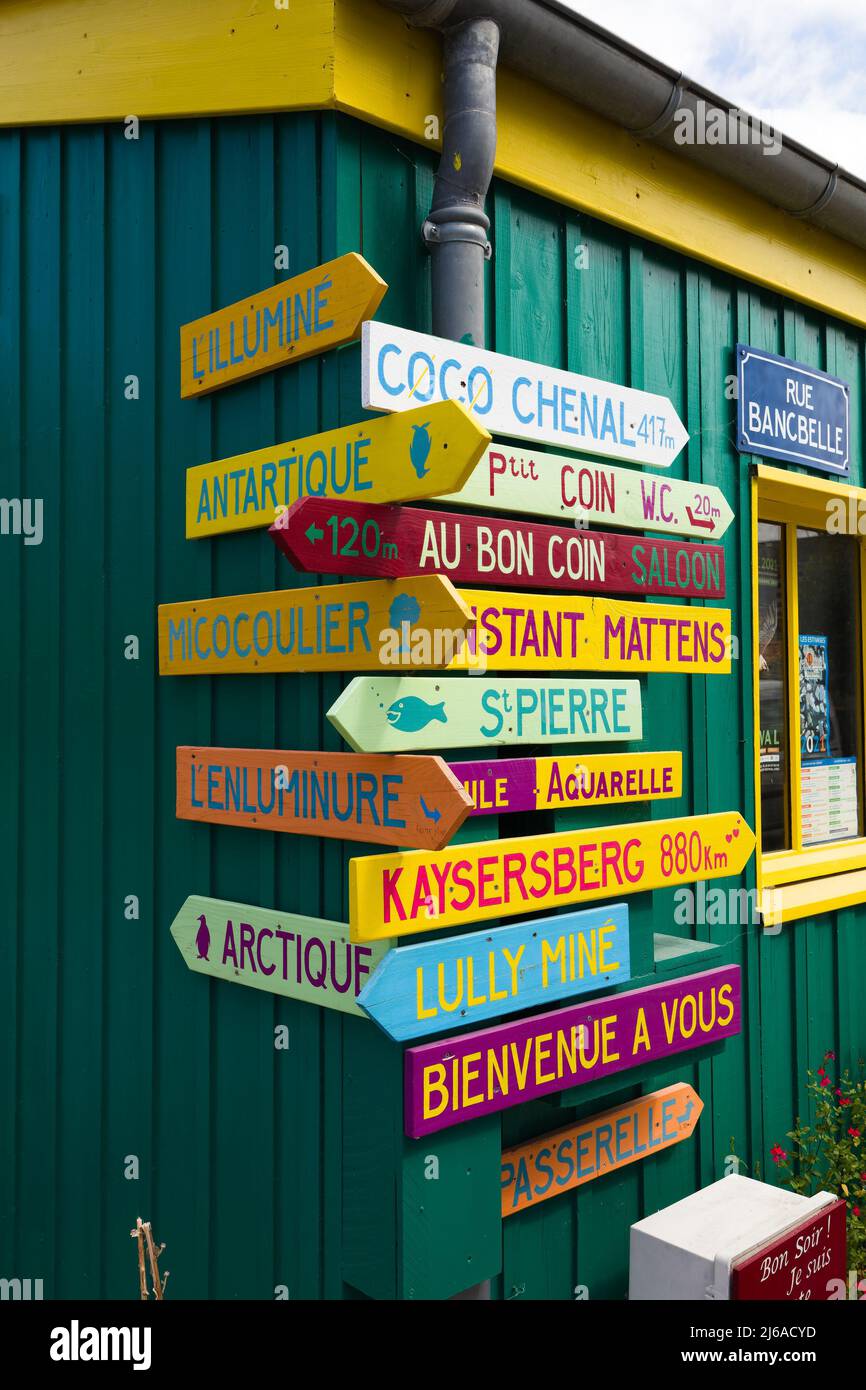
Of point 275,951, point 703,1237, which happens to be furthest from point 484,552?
point 703,1237

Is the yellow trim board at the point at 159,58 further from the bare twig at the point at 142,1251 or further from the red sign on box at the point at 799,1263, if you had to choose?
the red sign on box at the point at 799,1263

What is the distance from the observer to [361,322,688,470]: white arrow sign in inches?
96.7

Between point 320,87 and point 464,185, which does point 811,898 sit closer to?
point 464,185

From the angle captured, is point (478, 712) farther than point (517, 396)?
No

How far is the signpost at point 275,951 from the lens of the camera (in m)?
2.63

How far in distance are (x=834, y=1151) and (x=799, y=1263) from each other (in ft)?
3.44

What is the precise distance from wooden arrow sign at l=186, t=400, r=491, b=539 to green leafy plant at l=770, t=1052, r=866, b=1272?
291 centimetres

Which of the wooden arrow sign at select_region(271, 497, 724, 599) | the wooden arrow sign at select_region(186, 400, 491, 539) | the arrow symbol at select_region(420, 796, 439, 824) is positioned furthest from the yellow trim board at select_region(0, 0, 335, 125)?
the arrow symbol at select_region(420, 796, 439, 824)

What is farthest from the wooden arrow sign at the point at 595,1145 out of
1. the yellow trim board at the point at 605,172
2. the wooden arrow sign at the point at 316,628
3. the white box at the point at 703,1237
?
the yellow trim board at the point at 605,172

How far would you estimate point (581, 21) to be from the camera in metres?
3.10

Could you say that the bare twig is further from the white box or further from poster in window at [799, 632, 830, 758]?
poster in window at [799, 632, 830, 758]

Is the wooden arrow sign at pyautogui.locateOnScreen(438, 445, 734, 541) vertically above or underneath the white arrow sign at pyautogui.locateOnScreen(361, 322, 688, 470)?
underneath

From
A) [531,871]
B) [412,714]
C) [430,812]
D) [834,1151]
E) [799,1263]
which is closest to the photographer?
[430,812]

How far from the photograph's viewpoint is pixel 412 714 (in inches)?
97.7
